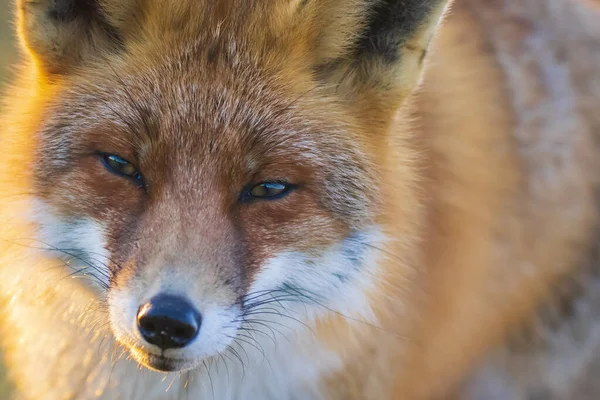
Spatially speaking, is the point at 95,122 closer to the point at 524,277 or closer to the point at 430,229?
the point at 430,229

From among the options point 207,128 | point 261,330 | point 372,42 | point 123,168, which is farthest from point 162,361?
point 372,42

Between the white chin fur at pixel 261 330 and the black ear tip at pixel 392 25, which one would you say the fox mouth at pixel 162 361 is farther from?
the black ear tip at pixel 392 25

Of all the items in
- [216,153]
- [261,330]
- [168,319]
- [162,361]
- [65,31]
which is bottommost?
[261,330]

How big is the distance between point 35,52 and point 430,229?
155 cm

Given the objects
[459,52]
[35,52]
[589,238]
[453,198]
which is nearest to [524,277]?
[589,238]

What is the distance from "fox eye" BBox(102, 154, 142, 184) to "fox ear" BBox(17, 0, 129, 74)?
42 cm

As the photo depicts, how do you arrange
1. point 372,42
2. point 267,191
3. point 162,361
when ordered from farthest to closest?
point 372,42
point 267,191
point 162,361

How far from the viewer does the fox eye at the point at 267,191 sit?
2.27m

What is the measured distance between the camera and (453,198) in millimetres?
2980

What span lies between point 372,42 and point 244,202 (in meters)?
0.73

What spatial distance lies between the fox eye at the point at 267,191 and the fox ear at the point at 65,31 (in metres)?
0.69

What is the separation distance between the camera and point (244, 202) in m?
2.26

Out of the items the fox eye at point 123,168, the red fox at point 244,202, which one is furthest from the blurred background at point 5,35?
the fox eye at point 123,168

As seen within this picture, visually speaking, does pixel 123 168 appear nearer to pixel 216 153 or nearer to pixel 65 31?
pixel 216 153
